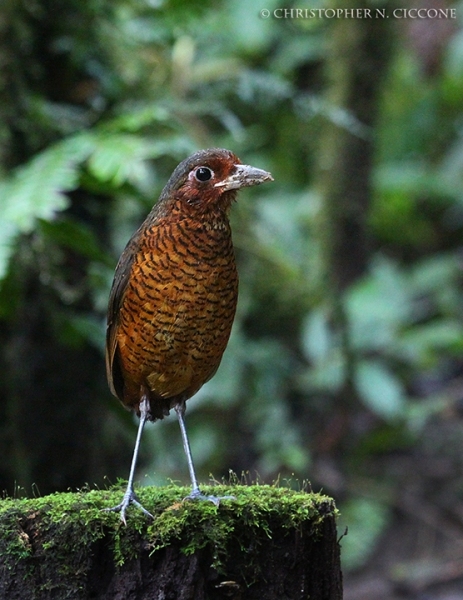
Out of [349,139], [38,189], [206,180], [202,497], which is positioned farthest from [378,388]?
[202,497]

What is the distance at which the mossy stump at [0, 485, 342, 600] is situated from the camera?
279 cm

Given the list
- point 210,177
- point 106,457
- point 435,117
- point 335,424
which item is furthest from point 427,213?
point 210,177

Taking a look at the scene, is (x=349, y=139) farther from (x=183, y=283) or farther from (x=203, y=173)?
(x=183, y=283)

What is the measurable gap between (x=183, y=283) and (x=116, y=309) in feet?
1.39

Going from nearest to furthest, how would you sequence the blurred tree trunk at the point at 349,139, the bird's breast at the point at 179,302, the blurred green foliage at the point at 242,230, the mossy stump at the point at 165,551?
the mossy stump at the point at 165,551
the bird's breast at the point at 179,302
the blurred green foliage at the point at 242,230
the blurred tree trunk at the point at 349,139

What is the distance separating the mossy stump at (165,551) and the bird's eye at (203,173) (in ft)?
4.19

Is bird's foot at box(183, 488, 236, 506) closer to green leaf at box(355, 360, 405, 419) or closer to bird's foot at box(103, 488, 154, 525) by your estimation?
bird's foot at box(103, 488, 154, 525)

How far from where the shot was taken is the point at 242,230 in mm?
6832

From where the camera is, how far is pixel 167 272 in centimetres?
340

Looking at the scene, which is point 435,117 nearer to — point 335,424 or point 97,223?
point 335,424

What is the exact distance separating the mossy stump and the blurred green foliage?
5.45 feet

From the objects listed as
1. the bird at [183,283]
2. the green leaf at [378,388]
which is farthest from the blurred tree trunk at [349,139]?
the bird at [183,283]

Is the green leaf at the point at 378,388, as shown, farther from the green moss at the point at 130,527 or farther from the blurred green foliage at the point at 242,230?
the green moss at the point at 130,527

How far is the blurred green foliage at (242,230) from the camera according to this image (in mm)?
5410
